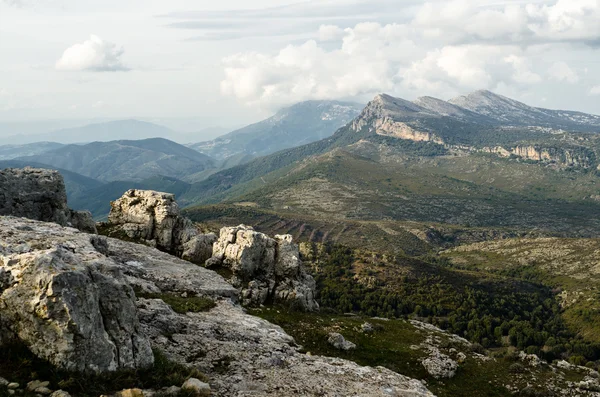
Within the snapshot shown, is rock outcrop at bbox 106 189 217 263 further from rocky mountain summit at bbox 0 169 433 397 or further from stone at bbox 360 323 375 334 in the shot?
stone at bbox 360 323 375 334

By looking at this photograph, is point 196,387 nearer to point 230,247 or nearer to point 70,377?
point 70,377

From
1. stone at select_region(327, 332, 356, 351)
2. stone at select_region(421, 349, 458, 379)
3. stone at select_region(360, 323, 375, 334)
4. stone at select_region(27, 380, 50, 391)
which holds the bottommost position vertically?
stone at select_region(360, 323, 375, 334)

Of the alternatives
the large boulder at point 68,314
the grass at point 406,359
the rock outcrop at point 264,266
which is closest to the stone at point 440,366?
the grass at point 406,359

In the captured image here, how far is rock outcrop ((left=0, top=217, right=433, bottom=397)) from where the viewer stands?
20016mm

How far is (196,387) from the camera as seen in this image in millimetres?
18297

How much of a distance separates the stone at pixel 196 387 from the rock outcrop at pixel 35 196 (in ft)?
121

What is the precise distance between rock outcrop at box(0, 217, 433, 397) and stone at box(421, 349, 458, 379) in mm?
5790

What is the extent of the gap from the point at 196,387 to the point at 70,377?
532cm

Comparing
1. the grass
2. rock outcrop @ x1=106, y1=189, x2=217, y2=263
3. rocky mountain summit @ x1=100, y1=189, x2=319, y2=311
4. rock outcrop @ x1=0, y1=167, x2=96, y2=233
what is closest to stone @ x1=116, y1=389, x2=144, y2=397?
the grass

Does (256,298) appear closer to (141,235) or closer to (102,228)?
(141,235)

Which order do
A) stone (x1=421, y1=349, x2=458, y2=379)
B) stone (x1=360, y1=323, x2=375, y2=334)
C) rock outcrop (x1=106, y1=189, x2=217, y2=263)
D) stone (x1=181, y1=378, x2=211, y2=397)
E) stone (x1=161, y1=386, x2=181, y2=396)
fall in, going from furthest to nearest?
rock outcrop (x1=106, y1=189, x2=217, y2=263), stone (x1=360, y1=323, x2=375, y2=334), stone (x1=421, y1=349, x2=458, y2=379), stone (x1=181, y1=378, x2=211, y2=397), stone (x1=161, y1=386, x2=181, y2=396)

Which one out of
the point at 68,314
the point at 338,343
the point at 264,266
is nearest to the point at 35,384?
the point at 68,314

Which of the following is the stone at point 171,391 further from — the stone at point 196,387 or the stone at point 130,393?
the stone at point 130,393

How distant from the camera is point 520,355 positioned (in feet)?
138
